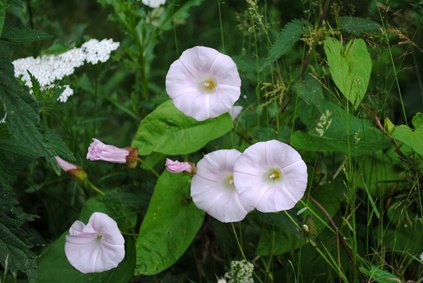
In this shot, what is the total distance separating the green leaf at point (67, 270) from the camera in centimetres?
155

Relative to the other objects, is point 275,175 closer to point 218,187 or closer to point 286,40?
point 218,187

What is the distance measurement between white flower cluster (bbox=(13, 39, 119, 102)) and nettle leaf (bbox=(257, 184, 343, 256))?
1.78ft

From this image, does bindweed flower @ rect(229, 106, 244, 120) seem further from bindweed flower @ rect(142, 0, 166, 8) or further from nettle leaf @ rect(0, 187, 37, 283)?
nettle leaf @ rect(0, 187, 37, 283)

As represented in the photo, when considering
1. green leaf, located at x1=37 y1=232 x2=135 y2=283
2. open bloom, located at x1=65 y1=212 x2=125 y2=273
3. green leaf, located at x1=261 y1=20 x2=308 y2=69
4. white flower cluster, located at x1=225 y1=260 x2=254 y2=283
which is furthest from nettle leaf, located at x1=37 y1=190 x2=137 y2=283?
green leaf, located at x1=261 y1=20 x2=308 y2=69

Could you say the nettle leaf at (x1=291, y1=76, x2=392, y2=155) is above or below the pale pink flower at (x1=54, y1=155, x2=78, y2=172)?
above

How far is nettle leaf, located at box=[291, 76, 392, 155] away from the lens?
1461 millimetres

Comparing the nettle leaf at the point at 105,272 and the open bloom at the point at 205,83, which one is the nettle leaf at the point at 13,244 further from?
the open bloom at the point at 205,83

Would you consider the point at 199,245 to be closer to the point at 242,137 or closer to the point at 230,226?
the point at 230,226

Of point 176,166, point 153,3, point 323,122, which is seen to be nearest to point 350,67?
point 323,122

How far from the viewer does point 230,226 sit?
1691 mm

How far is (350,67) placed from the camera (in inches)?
56.2

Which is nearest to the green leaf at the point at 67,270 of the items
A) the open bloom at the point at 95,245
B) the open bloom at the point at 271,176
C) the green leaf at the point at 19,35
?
the open bloom at the point at 95,245

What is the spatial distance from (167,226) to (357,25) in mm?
584

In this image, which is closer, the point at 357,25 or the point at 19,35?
the point at 19,35
